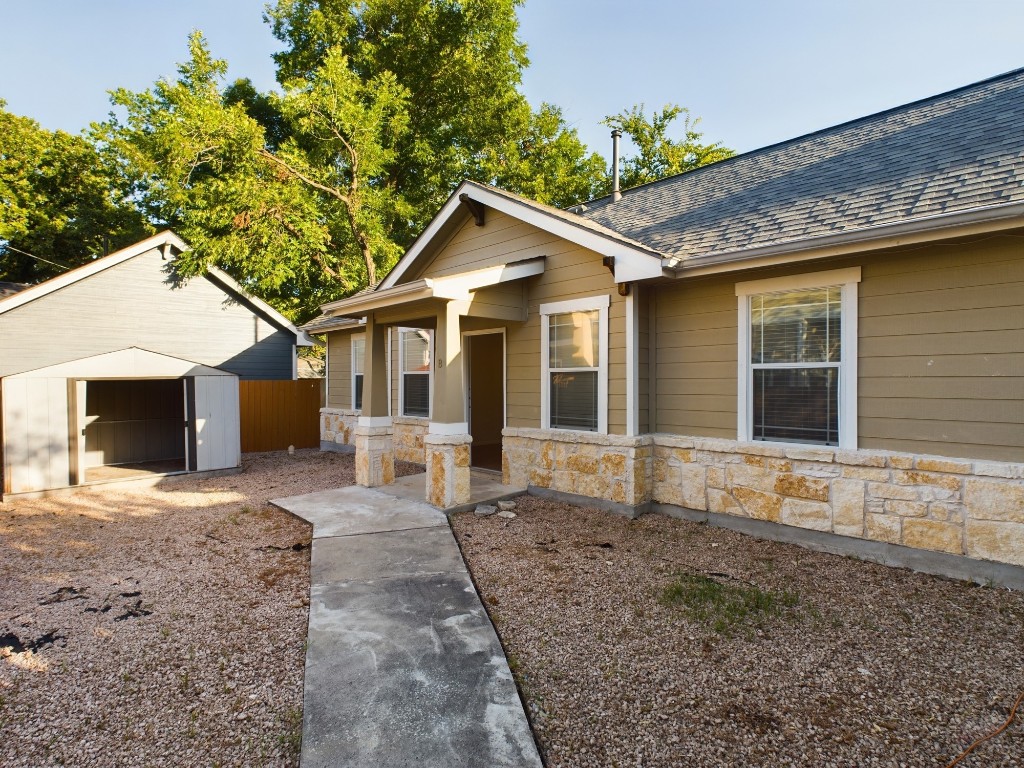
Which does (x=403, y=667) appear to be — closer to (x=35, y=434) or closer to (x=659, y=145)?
(x=35, y=434)

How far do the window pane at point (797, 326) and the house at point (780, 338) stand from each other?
0.02m

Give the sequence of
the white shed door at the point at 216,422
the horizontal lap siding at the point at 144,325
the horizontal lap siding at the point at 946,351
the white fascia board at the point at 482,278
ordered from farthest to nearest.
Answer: the horizontal lap siding at the point at 144,325
the white shed door at the point at 216,422
the white fascia board at the point at 482,278
the horizontal lap siding at the point at 946,351

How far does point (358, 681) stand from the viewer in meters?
2.88

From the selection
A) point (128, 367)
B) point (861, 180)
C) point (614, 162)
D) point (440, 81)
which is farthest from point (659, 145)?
point (128, 367)

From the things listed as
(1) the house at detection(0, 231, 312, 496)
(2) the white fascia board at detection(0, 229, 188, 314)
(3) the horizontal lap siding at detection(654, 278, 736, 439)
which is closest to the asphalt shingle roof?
(3) the horizontal lap siding at detection(654, 278, 736, 439)

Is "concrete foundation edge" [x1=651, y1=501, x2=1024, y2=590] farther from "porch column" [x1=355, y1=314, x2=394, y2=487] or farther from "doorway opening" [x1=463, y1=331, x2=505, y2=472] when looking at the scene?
"doorway opening" [x1=463, y1=331, x2=505, y2=472]

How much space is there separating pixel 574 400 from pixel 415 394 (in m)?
4.18

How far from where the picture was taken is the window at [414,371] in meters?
9.72

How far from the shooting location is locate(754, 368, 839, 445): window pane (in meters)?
5.01

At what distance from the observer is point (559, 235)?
254 inches

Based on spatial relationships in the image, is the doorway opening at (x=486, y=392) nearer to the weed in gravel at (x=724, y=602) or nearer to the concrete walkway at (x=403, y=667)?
the concrete walkway at (x=403, y=667)

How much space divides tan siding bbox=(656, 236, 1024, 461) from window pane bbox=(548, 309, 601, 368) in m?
2.02

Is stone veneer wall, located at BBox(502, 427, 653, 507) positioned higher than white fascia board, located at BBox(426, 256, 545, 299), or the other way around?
white fascia board, located at BBox(426, 256, 545, 299)

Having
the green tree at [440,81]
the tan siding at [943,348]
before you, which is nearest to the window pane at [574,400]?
the tan siding at [943,348]
